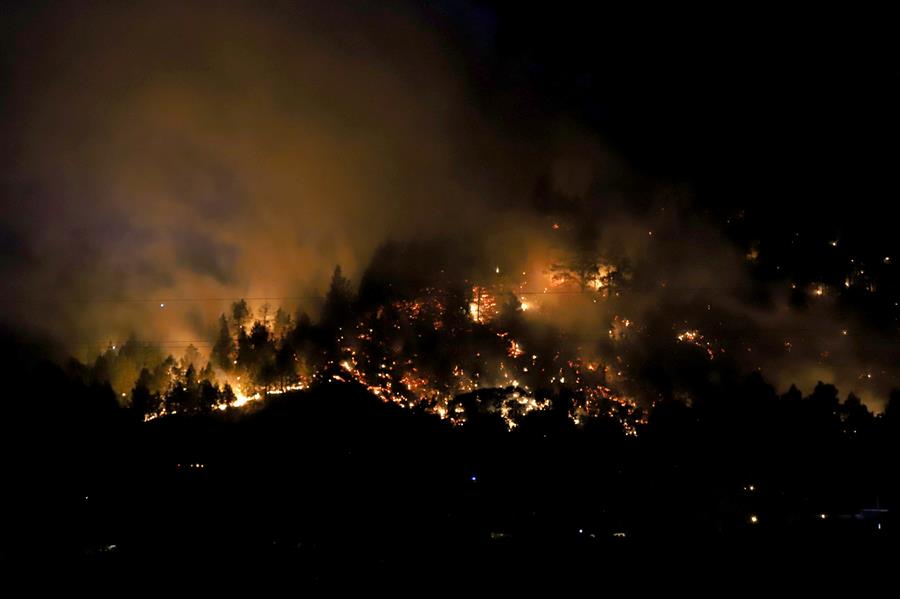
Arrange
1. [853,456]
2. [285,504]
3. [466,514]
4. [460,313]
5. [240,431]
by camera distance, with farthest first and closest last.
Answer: [460,313], [240,431], [853,456], [285,504], [466,514]

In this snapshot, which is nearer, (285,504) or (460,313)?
(285,504)

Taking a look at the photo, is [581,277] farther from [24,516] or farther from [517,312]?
[24,516]

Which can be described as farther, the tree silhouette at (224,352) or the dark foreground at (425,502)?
the tree silhouette at (224,352)

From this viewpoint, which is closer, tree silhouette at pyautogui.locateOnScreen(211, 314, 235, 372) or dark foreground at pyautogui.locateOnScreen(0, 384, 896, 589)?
dark foreground at pyautogui.locateOnScreen(0, 384, 896, 589)

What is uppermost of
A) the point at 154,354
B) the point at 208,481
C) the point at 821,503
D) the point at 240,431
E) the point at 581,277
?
the point at 581,277

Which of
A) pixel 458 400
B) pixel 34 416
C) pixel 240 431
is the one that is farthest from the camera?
pixel 458 400

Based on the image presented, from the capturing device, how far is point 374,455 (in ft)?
103

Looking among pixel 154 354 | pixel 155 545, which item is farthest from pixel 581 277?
pixel 155 545

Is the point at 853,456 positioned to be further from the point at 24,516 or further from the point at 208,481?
the point at 24,516

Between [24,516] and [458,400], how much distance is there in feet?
76.7

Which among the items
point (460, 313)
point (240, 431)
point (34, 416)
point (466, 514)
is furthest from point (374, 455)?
point (460, 313)

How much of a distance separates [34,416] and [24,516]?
1214 cm

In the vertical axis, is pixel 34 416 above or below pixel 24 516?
above

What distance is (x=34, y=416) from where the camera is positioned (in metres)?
35.7
